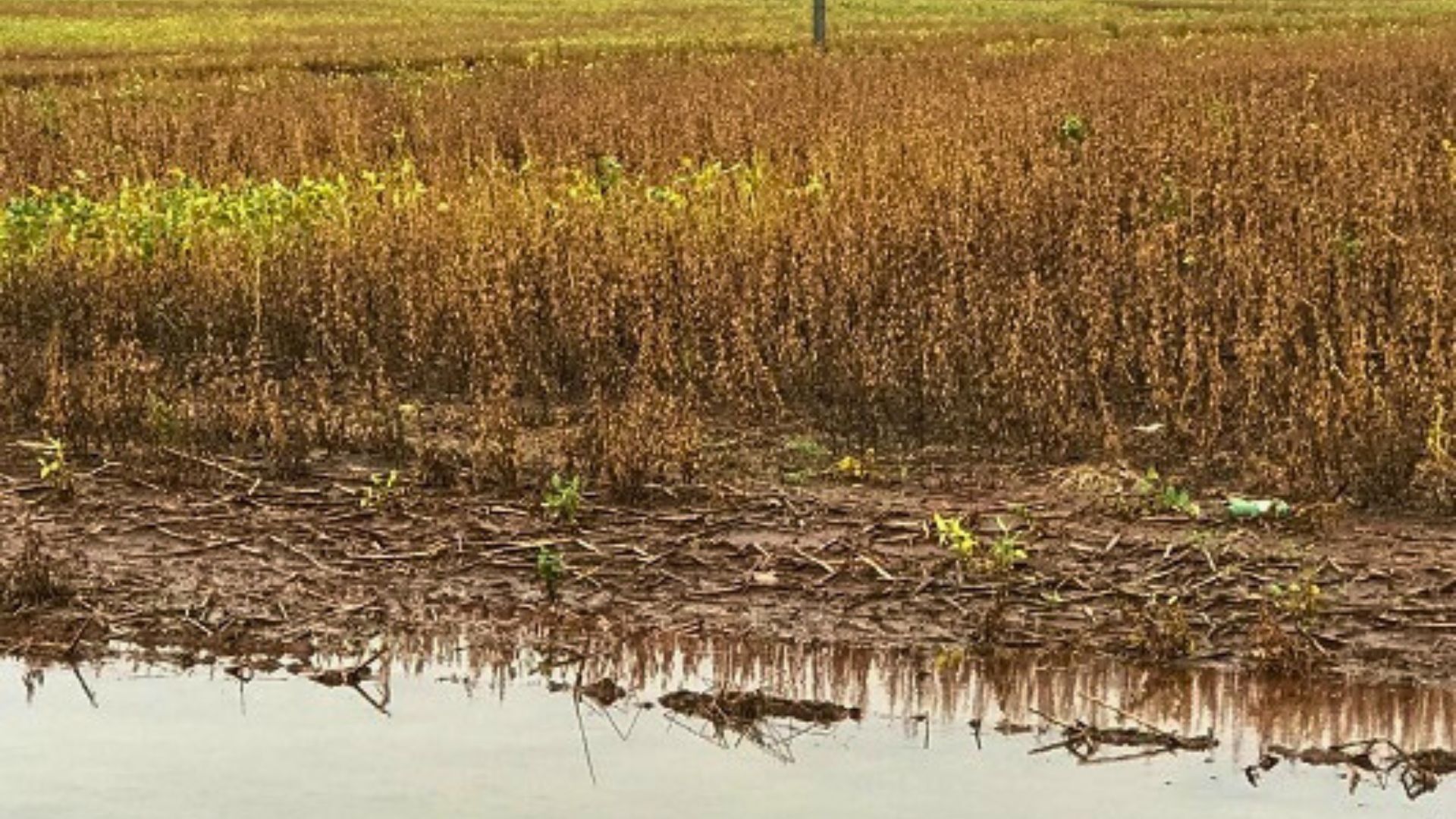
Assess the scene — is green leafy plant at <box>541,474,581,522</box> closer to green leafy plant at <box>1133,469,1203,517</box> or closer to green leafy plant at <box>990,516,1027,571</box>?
green leafy plant at <box>990,516,1027,571</box>

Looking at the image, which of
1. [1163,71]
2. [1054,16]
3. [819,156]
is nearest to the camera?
[819,156]

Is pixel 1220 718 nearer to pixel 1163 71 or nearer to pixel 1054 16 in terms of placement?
pixel 1163 71

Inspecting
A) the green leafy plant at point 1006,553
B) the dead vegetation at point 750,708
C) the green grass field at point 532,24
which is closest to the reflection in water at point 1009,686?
the dead vegetation at point 750,708

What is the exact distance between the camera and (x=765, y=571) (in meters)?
8.59

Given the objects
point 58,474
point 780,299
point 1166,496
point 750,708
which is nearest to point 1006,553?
point 1166,496

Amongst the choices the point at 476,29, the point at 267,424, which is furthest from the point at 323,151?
the point at 476,29

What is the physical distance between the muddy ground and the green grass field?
2408 centimetres

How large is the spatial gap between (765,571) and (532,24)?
37.5 meters

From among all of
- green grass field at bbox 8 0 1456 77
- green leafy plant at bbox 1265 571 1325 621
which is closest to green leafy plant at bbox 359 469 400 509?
green leafy plant at bbox 1265 571 1325 621

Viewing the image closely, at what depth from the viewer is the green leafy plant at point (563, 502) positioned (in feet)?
30.1

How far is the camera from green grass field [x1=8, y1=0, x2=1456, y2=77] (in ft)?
116

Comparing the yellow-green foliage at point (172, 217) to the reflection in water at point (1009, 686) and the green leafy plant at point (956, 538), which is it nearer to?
the green leafy plant at point (956, 538)

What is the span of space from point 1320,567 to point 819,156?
28.6ft

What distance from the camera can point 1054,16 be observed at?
46.3 metres
